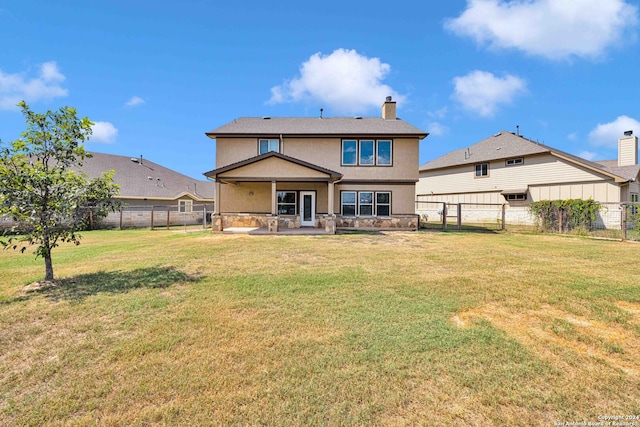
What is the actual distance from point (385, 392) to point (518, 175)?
23.9 m

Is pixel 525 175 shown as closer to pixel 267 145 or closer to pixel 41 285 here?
pixel 267 145

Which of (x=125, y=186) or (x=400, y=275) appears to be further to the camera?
(x=125, y=186)

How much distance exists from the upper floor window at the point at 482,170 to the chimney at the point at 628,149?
9138 mm

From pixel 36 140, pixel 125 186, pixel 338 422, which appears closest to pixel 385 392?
pixel 338 422

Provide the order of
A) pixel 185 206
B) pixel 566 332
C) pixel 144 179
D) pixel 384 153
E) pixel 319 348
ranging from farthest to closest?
pixel 144 179, pixel 185 206, pixel 384 153, pixel 566 332, pixel 319 348

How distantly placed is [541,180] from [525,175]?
3.46 ft

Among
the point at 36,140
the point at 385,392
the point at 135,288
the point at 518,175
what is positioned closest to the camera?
the point at 385,392

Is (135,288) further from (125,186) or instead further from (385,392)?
(125,186)

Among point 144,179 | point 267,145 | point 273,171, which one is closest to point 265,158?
point 273,171

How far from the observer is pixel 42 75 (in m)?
13.5

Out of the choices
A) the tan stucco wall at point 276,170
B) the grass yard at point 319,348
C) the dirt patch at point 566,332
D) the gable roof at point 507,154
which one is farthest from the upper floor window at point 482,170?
the dirt patch at point 566,332

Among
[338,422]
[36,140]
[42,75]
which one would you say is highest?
[42,75]

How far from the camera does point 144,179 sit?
1017 inches

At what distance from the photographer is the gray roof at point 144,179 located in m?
24.0
